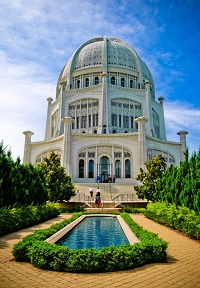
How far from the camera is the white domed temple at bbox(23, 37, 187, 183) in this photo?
36.9 metres

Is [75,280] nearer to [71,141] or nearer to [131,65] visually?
[71,141]

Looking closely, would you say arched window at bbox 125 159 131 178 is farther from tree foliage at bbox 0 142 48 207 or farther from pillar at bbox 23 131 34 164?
tree foliage at bbox 0 142 48 207

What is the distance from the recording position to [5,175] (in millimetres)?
12266

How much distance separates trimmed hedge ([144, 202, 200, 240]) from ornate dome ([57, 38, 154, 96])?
1510 inches

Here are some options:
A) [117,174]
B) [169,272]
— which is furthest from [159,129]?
[169,272]

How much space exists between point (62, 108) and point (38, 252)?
4130 cm

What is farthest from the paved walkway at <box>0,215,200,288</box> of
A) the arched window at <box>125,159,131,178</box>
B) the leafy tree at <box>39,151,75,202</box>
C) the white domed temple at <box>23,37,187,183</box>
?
the arched window at <box>125,159,131,178</box>

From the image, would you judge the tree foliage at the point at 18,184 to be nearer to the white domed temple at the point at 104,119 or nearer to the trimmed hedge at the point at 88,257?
the trimmed hedge at the point at 88,257

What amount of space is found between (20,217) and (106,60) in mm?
42191

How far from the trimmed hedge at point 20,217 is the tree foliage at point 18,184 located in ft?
1.75

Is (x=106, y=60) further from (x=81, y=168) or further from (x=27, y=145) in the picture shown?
(x=81, y=168)

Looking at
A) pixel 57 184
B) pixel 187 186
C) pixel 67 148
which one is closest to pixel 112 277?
pixel 187 186

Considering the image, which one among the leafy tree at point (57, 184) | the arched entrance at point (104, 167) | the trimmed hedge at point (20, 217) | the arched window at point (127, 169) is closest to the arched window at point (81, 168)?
the arched entrance at point (104, 167)

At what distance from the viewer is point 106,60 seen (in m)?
49.0
